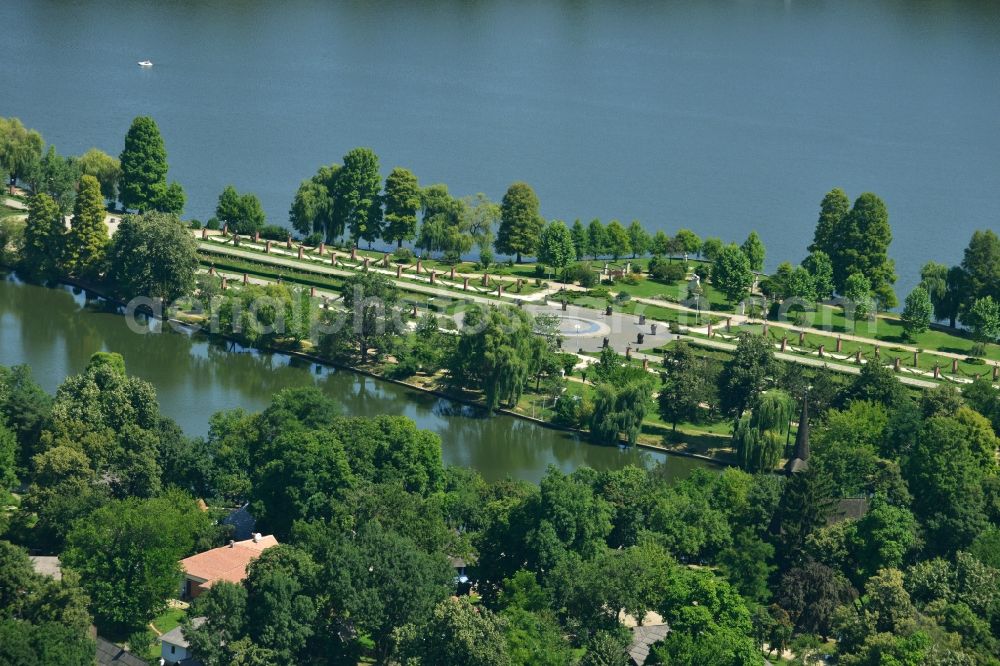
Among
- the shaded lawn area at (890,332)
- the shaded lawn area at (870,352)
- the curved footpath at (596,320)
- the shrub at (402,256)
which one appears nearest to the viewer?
the curved footpath at (596,320)

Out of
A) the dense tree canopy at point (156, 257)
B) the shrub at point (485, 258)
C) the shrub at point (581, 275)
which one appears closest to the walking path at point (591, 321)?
the shrub at point (581, 275)

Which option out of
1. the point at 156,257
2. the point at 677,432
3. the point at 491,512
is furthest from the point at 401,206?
the point at 491,512

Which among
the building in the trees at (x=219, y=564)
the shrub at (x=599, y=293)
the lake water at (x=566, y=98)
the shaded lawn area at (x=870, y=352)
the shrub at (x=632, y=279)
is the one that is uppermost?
the lake water at (x=566, y=98)

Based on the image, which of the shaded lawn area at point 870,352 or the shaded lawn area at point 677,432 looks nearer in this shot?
the shaded lawn area at point 677,432

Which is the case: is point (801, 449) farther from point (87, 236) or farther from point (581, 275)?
point (87, 236)

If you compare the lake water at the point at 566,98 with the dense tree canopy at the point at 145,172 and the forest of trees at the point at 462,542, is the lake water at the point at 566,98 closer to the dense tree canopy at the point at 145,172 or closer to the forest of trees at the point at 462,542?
the dense tree canopy at the point at 145,172

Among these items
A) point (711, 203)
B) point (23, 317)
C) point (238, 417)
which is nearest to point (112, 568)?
point (238, 417)
